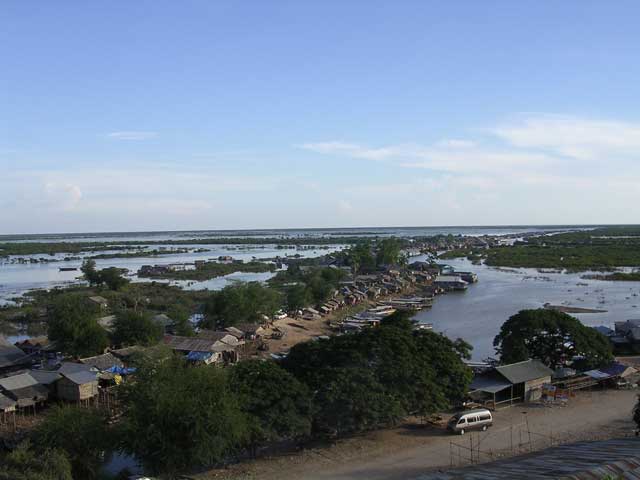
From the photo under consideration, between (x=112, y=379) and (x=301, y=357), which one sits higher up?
(x=301, y=357)

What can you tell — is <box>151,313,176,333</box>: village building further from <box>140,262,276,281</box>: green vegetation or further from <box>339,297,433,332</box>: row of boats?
<box>140,262,276,281</box>: green vegetation

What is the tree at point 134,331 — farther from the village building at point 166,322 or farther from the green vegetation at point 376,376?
the green vegetation at point 376,376

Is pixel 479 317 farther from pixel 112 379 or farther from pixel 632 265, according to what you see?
pixel 632 265

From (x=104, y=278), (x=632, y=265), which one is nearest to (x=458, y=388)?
(x=104, y=278)

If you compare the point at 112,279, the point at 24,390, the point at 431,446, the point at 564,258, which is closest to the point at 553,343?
the point at 431,446

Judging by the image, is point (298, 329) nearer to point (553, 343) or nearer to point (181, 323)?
point (181, 323)

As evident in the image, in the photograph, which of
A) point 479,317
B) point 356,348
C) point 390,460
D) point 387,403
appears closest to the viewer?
point 390,460

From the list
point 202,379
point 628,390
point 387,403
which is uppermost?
point 202,379
